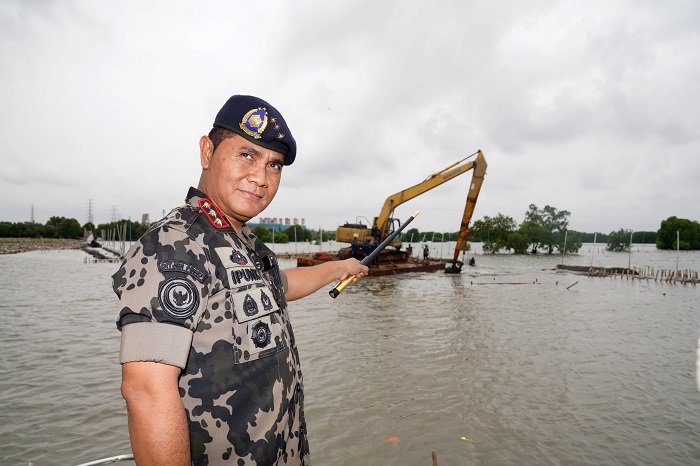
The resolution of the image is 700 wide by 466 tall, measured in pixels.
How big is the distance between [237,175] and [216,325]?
652 millimetres

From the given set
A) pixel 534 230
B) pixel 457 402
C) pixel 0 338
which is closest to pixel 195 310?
pixel 457 402

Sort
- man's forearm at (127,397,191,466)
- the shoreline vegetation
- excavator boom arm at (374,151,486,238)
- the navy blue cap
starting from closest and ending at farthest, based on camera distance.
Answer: man's forearm at (127,397,191,466), the navy blue cap, excavator boom arm at (374,151,486,238), the shoreline vegetation

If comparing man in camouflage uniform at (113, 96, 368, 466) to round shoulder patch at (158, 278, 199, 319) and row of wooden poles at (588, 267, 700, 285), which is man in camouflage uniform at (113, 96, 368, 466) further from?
row of wooden poles at (588, 267, 700, 285)

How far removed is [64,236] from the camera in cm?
11325

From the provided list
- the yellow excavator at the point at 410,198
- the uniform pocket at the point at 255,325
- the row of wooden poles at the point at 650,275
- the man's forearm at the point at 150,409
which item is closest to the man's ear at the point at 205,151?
the uniform pocket at the point at 255,325

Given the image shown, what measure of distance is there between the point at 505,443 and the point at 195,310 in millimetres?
5410

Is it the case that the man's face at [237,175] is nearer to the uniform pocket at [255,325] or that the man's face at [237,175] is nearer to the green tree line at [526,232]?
the uniform pocket at [255,325]

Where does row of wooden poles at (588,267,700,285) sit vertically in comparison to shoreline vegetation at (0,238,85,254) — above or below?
below

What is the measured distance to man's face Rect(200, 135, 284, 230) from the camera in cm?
155

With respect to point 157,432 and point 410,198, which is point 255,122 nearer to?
point 157,432

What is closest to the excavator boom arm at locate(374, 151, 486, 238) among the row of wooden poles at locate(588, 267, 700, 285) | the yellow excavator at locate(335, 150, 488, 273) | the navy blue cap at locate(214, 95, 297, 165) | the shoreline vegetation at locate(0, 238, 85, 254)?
the yellow excavator at locate(335, 150, 488, 273)

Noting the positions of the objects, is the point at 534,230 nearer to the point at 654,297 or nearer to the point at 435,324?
the point at 654,297

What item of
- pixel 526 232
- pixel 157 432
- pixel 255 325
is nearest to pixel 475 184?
pixel 255 325

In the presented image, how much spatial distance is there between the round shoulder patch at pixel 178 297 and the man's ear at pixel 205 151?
668 mm
